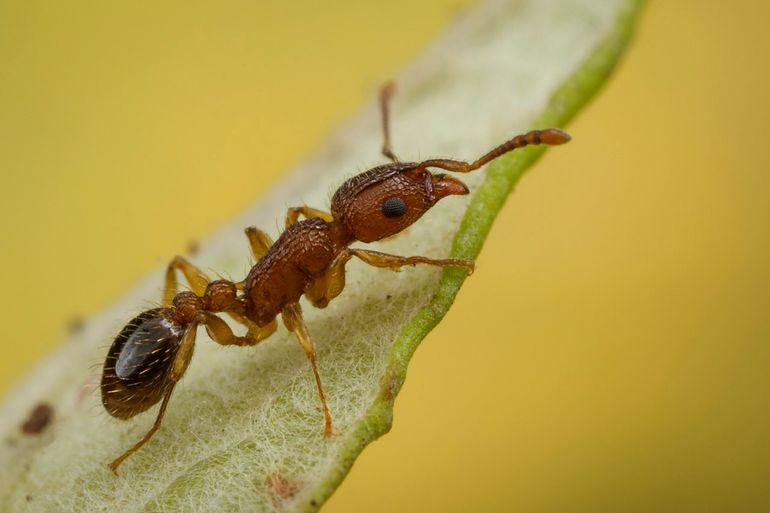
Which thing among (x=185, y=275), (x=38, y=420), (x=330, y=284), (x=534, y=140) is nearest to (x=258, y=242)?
(x=185, y=275)

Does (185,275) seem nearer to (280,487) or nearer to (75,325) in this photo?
(75,325)

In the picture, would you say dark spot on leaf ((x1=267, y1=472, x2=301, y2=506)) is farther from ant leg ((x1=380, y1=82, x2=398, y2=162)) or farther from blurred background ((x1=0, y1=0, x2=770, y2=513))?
blurred background ((x1=0, y1=0, x2=770, y2=513))

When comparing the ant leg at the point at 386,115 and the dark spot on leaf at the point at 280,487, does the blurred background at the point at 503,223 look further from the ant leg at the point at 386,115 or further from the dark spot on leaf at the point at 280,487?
the dark spot on leaf at the point at 280,487

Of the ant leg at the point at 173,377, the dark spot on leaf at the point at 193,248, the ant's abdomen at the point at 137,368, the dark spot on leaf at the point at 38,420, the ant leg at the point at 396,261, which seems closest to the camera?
the ant leg at the point at 396,261

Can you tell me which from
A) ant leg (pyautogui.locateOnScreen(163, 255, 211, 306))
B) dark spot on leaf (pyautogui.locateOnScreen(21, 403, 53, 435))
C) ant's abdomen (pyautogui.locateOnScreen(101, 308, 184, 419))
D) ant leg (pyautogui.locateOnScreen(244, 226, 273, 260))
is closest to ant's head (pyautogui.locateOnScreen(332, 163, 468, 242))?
ant leg (pyautogui.locateOnScreen(244, 226, 273, 260))

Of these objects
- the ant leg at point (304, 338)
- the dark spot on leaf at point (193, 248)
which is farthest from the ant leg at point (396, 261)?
the dark spot on leaf at point (193, 248)

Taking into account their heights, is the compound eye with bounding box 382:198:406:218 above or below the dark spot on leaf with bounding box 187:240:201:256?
below
